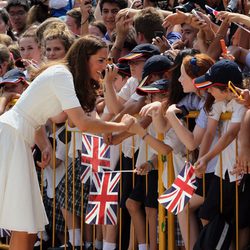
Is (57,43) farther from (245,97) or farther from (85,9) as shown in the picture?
(245,97)

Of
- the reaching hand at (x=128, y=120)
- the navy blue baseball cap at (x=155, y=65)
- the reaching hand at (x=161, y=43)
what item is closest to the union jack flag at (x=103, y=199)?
the reaching hand at (x=128, y=120)

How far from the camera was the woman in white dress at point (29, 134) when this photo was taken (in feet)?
24.0

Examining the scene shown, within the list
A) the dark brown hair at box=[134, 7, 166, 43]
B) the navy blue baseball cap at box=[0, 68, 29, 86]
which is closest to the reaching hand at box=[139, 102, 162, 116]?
the dark brown hair at box=[134, 7, 166, 43]

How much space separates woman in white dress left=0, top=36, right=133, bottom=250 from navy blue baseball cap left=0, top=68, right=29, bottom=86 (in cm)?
166

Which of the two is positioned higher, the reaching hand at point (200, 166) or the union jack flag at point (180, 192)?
the reaching hand at point (200, 166)

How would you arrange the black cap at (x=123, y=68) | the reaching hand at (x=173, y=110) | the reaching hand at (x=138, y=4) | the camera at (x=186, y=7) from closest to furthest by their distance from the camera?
the reaching hand at (x=173, y=110)
the black cap at (x=123, y=68)
the camera at (x=186, y=7)
the reaching hand at (x=138, y=4)

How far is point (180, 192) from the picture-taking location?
723 centimetres

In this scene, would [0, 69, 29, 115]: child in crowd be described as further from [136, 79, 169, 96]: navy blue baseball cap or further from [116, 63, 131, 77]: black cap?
[136, 79, 169, 96]: navy blue baseball cap

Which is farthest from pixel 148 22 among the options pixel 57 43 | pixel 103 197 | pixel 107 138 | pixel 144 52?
pixel 103 197

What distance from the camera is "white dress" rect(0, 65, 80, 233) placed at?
7.36 meters

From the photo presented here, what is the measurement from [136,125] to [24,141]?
95 cm

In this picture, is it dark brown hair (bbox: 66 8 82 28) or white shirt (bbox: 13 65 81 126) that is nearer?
white shirt (bbox: 13 65 81 126)

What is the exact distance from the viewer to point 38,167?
885cm

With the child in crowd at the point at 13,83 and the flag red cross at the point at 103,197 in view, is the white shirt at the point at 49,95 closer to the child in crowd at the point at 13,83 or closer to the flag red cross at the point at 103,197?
the flag red cross at the point at 103,197
